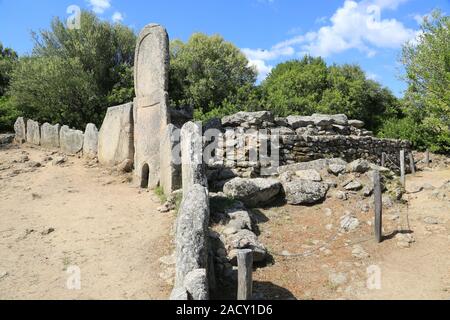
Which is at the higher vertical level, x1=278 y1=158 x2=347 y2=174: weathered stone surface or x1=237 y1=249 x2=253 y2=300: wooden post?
x1=278 y1=158 x2=347 y2=174: weathered stone surface

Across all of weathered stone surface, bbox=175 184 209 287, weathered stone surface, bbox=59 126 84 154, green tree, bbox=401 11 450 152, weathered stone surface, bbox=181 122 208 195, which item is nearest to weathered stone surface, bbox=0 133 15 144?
weathered stone surface, bbox=59 126 84 154

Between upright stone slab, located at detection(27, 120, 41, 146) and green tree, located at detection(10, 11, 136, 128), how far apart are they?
1.89 metres

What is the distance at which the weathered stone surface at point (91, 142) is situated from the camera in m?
11.9

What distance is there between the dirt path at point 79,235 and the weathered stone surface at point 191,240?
1.96 ft

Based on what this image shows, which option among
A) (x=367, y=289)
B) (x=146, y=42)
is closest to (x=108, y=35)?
(x=146, y=42)

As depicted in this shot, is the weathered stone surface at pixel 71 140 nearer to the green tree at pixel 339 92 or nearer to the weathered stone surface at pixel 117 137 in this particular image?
the weathered stone surface at pixel 117 137

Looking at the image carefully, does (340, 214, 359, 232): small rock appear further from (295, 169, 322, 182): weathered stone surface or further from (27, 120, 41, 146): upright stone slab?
(27, 120, 41, 146): upright stone slab

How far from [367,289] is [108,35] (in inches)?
624

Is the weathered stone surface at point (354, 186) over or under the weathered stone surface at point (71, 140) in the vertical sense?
under

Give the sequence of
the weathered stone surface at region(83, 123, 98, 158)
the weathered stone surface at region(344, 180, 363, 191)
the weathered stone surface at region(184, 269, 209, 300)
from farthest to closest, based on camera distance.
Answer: the weathered stone surface at region(83, 123, 98, 158), the weathered stone surface at region(344, 180, 363, 191), the weathered stone surface at region(184, 269, 209, 300)

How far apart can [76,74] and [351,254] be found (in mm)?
13106

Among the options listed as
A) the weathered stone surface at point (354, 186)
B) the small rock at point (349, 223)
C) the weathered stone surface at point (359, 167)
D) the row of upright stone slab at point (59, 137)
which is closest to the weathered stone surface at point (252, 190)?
the small rock at point (349, 223)

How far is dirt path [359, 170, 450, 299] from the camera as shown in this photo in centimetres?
590

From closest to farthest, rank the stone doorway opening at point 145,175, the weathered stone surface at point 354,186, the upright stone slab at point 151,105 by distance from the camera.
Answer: the weathered stone surface at point 354,186
the upright stone slab at point 151,105
the stone doorway opening at point 145,175
